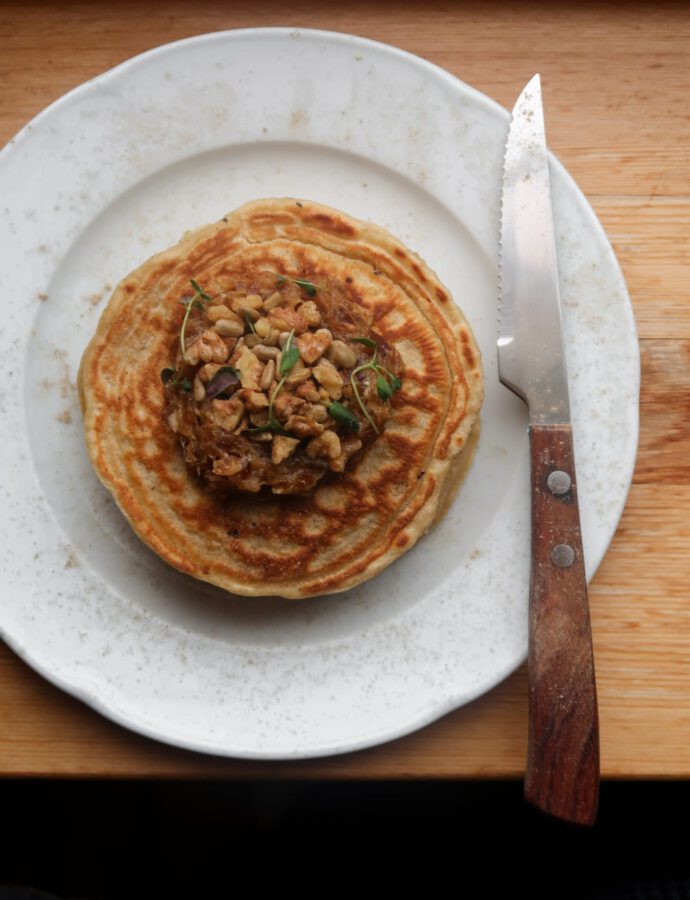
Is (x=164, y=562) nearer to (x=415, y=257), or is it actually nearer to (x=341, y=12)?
(x=415, y=257)

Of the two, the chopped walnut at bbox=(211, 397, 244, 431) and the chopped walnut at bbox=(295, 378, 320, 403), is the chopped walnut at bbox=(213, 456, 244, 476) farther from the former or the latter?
the chopped walnut at bbox=(295, 378, 320, 403)

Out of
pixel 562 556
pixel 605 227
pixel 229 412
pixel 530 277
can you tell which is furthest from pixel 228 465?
pixel 605 227

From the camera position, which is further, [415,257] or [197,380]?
[415,257]

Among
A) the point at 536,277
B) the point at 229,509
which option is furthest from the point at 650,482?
the point at 229,509

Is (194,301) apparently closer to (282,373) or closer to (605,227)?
(282,373)

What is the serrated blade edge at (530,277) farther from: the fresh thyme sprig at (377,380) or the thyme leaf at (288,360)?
the thyme leaf at (288,360)

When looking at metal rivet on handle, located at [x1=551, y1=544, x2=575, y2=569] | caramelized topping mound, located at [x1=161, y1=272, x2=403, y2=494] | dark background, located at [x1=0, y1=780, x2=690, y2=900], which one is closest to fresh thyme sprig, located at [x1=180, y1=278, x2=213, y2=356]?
caramelized topping mound, located at [x1=161, y1=272, x2=403, y2=494]
